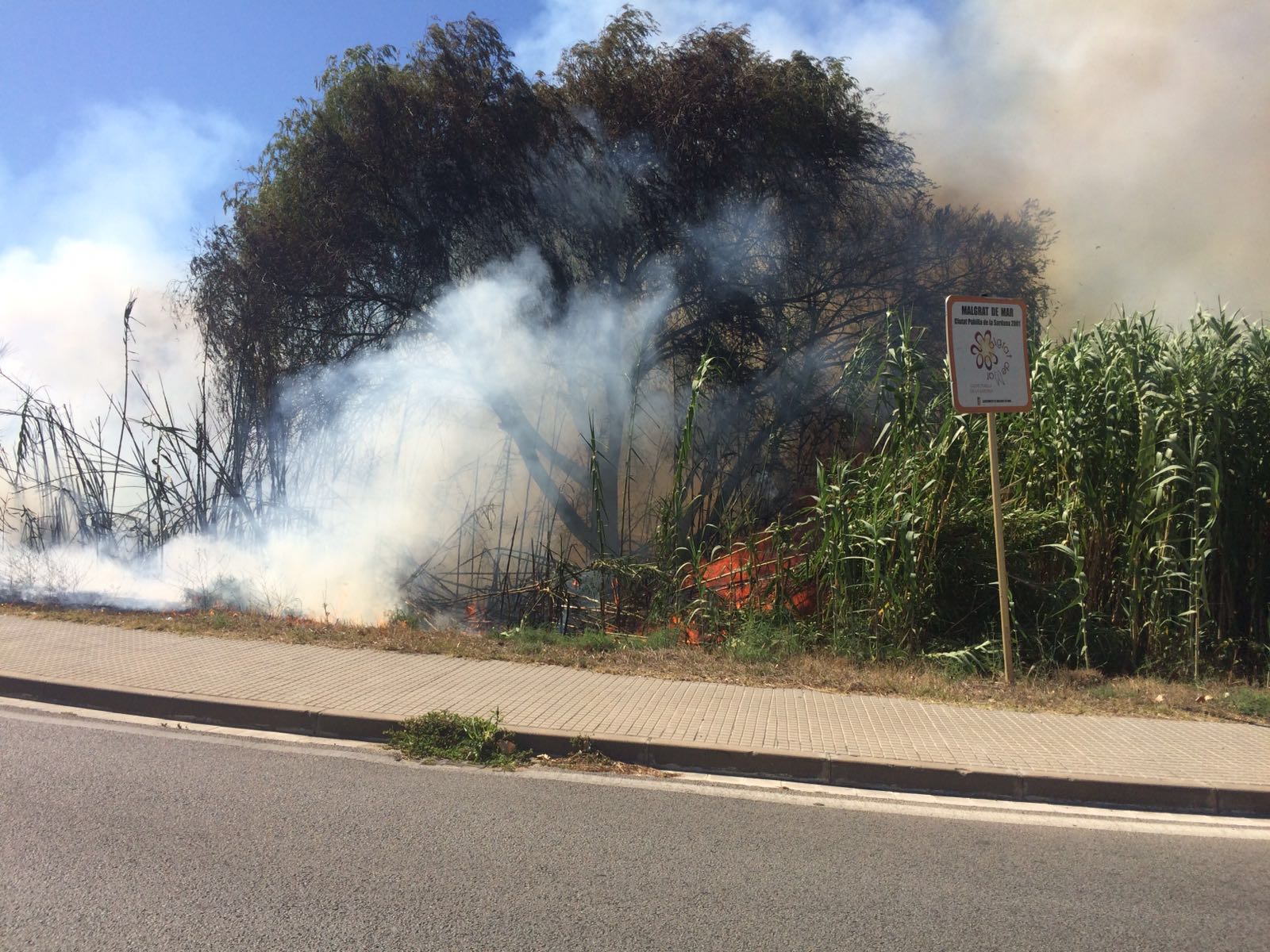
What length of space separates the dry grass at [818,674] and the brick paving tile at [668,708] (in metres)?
0.15

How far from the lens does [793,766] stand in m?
4.29

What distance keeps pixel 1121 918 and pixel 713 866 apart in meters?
1.28

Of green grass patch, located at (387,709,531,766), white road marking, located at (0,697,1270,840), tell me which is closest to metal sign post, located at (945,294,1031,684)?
white road marking, located at (0,697,1270,840)

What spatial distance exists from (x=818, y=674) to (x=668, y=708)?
117cm

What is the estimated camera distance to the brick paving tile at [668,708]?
14.3 ft

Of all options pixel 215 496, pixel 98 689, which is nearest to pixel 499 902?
pixel 98 689

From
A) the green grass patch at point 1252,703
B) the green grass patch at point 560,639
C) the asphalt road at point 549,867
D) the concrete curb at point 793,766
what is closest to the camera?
the asphalt road at point 549,867

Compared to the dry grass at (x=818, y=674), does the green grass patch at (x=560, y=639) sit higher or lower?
higher

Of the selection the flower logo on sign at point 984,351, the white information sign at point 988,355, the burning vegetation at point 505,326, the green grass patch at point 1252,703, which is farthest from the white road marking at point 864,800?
the burning vegetation at point 505,326

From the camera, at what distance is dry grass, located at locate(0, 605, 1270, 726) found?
17.2 feet

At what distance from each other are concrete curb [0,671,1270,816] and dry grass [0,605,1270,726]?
1.16m

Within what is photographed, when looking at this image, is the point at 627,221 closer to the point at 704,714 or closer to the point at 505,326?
the point at 505,326

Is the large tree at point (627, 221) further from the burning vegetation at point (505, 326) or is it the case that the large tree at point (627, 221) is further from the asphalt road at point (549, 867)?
the asphalt road at point (549, 867)

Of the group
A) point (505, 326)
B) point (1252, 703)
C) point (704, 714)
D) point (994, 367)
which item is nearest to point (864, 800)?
point (704, 714)
